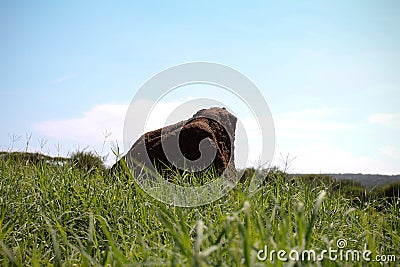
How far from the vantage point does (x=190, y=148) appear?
18.7ft

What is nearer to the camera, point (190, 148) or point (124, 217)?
point (124, 217)

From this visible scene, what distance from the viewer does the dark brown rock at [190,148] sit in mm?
5605

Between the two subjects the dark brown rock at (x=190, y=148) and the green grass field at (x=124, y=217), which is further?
the dark brown rock at (x=190, y=148)

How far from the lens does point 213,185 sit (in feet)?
14.3

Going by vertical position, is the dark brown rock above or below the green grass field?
above

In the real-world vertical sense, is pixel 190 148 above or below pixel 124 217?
above

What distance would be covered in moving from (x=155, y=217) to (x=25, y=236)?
90cm

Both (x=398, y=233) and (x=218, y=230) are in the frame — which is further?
(x=398, y=233)

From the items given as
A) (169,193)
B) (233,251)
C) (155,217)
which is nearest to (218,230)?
(155,217)

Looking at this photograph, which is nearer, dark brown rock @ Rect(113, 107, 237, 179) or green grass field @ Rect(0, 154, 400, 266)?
green grass field @ Rect(0, 154, 400, 266)

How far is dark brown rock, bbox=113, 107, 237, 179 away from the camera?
561 cm

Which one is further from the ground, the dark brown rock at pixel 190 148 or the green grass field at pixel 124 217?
the dark brown rock at pixel 190 148

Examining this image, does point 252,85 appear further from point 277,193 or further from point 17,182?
point 17,182

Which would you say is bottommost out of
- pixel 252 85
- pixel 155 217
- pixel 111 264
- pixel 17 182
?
pixel 111 264
